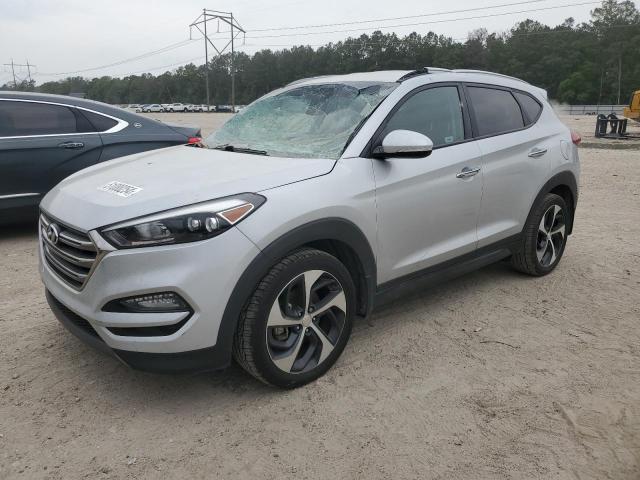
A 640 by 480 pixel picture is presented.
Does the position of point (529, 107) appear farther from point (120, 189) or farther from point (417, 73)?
point (120, 189)

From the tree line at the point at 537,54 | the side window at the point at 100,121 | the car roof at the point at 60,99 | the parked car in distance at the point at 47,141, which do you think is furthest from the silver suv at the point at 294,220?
the tree line at the point at 537,54

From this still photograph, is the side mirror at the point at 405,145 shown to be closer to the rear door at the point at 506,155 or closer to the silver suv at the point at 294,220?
the silver suv at the point at 294,220

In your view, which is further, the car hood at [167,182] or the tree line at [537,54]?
the tree line at [537,54]

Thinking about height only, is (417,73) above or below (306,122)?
above

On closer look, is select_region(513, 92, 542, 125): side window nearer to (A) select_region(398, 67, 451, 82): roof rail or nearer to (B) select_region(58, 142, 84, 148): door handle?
(A) select_region(398, 67, 451, 82): roof rail

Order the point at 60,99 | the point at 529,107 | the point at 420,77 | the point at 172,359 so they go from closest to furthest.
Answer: the point at 172,359, the point at 420,77, the point at 529,107, the point at 60,99

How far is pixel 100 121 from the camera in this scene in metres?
6.09

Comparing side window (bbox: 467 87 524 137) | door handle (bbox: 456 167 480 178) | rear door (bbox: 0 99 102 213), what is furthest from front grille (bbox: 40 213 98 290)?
rear door (bbox: 0 99 102 213)

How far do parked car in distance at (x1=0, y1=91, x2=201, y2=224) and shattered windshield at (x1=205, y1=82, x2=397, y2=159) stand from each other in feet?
8.25

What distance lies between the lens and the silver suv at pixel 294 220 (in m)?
2.50

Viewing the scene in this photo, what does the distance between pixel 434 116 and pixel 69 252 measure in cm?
240

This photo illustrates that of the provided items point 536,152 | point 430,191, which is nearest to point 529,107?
point 536,152

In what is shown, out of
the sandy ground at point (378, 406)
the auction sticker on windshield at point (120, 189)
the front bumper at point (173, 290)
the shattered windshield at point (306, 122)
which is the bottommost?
the sandy ground at point (378, 406)

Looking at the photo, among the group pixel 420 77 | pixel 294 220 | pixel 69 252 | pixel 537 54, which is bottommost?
pixel 69 252
